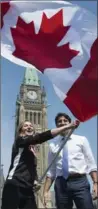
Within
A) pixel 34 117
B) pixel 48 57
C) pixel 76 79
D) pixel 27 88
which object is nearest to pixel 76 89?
pixel 76 79

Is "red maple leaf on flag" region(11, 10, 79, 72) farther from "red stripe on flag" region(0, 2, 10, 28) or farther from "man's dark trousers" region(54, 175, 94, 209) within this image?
"man's dark trousers" region(54, 175, 94, 209)

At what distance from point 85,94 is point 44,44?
1021mm

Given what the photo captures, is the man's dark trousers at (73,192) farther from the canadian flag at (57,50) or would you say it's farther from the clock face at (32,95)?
the clock face at (32,95)

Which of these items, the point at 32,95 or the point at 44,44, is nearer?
the point at 44,44

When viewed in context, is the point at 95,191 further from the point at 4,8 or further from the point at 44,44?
the point at 4,8

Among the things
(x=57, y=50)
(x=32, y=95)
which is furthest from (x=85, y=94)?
(x=32, y=95)

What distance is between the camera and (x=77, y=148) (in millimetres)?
5160

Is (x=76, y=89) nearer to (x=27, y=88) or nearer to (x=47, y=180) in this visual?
(x=47, y=180)

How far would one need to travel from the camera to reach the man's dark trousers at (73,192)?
502 centimetres

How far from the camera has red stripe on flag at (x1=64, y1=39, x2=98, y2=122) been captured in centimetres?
560

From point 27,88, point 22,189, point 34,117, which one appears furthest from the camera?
point 34,117

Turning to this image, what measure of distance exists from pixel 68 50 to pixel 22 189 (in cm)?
232

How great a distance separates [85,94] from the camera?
18.9ft

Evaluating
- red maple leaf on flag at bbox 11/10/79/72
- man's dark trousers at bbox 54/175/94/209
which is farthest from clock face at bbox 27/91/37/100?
man's dark trousers at bbox 54/175/94/209
